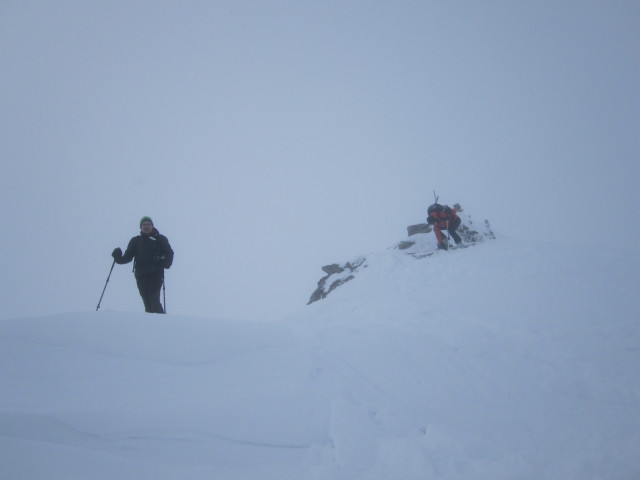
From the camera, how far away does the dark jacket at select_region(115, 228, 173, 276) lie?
26.3 feet

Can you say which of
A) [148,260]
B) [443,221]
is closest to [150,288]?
[148,260]

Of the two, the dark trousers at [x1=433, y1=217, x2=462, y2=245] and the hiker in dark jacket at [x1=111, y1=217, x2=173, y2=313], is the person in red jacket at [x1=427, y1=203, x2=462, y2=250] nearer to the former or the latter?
the dark trousers at [x1=433, y1=217, x2=462, y2=245]

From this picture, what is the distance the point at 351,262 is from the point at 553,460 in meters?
15.6

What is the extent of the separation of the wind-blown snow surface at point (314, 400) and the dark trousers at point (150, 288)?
8.52ft

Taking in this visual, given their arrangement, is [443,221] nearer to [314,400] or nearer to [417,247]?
[417,247]

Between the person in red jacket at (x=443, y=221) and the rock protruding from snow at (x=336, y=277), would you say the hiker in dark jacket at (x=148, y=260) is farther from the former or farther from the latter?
the person in red jacket at (x=443, y=221)

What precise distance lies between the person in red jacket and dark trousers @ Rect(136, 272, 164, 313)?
12.0 metres

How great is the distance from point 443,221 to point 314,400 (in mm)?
13865

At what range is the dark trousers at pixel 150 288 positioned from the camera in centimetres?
803

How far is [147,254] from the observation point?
8.04 metres

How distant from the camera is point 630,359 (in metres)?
6.17

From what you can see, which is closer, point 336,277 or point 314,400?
point 314,400

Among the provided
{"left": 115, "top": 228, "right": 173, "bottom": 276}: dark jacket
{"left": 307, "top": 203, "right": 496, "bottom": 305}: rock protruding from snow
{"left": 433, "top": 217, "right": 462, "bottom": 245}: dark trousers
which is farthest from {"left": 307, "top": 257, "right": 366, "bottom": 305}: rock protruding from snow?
{"left": 115, "top": 228, "right": 173, "bottom": 276}: dark jacket

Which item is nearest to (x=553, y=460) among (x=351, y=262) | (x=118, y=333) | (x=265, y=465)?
(x=265, y=465)
